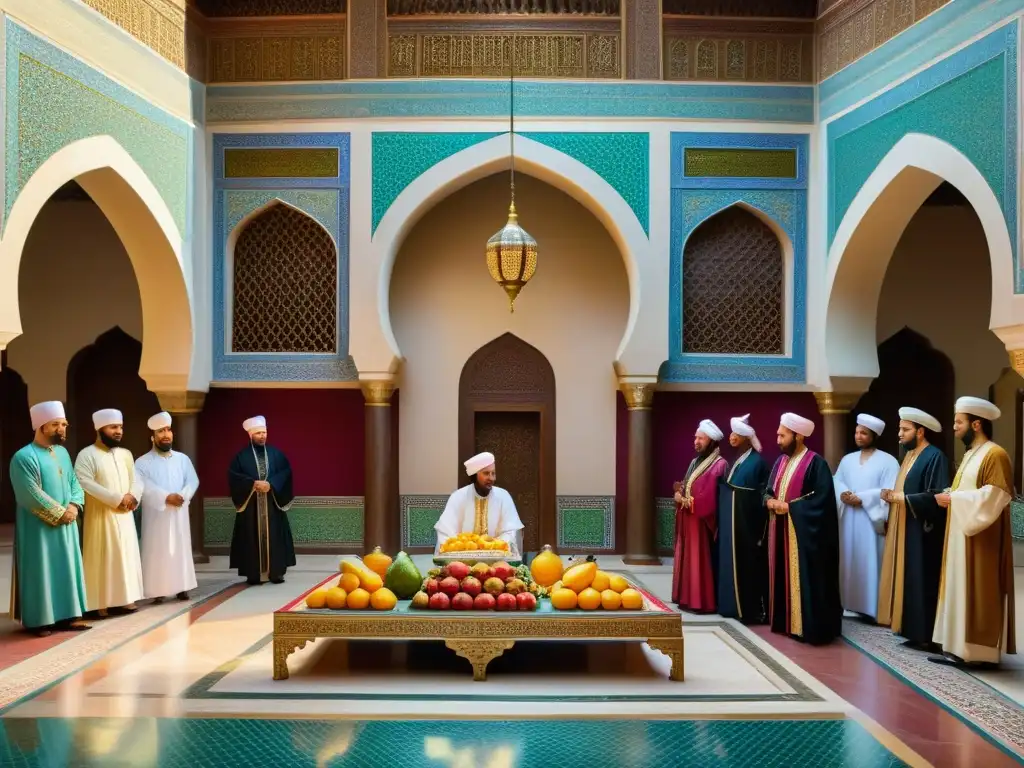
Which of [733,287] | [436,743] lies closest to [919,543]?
[436,743]

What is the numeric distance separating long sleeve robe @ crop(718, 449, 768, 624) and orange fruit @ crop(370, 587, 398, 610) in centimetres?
266

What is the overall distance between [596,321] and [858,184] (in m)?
2.88

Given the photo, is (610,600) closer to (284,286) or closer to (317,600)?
(317,600)

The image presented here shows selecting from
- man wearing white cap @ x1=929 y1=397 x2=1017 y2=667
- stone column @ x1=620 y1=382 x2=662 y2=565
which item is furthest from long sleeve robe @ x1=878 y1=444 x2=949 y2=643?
→ stone column @ x1=620 y1=382 x2=662 y2=565

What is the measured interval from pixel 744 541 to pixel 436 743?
3309mm

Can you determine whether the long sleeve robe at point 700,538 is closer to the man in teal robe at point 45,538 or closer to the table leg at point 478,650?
the table leg at point 478,650

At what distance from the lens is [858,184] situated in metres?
8.53

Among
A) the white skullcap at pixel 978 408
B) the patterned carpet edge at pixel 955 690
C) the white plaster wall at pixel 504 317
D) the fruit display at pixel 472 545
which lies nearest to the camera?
the patterned carpet edge at pixel 955 690

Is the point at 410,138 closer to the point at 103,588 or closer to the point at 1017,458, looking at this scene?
the point at 103,588

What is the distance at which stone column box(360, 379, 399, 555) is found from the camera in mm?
9445

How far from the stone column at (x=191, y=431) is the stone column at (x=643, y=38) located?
477cm

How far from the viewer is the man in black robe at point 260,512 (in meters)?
8.48

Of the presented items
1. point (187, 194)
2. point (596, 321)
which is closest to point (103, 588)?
point (187, 194)

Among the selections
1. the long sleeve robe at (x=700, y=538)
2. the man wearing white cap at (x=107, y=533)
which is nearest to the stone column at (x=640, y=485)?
the long sleeve robe at (x=700, y=538)
